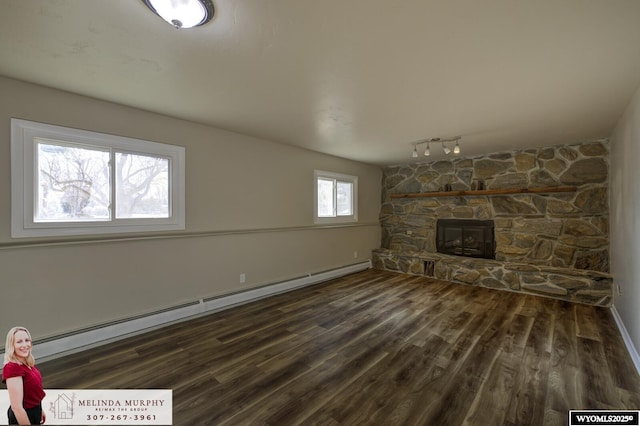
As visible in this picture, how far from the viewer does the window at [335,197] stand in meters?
4.93

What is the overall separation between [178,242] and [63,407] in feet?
5.38

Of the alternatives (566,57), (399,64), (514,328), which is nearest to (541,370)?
(514,328)

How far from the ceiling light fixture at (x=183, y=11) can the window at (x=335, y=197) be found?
3.41m

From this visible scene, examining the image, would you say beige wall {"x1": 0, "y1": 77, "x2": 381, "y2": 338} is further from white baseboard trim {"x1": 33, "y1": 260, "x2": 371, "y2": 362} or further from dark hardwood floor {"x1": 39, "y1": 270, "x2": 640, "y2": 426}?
dark hardwood floor {"x1": 39, "y1": 270, "x2": 640, "y2": 426}

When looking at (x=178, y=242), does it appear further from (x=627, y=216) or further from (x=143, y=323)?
(x=627, y=216)

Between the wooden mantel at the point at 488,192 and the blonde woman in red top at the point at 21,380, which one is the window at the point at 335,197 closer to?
the wooden mantel at the point at 488,192

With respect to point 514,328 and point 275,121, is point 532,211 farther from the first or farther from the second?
point 275,121

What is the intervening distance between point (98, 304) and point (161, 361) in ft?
2.99

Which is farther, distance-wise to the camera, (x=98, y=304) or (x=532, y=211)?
(x=532, y=211)

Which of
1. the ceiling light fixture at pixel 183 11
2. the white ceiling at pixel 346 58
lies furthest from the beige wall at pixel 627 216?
the ceiling light fixture at pixel 183 11

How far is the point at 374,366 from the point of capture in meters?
2.22

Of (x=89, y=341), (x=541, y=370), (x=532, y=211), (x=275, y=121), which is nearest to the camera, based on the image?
(x=541, y=370)

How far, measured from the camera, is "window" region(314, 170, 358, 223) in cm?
493

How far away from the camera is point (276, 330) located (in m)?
2.87
